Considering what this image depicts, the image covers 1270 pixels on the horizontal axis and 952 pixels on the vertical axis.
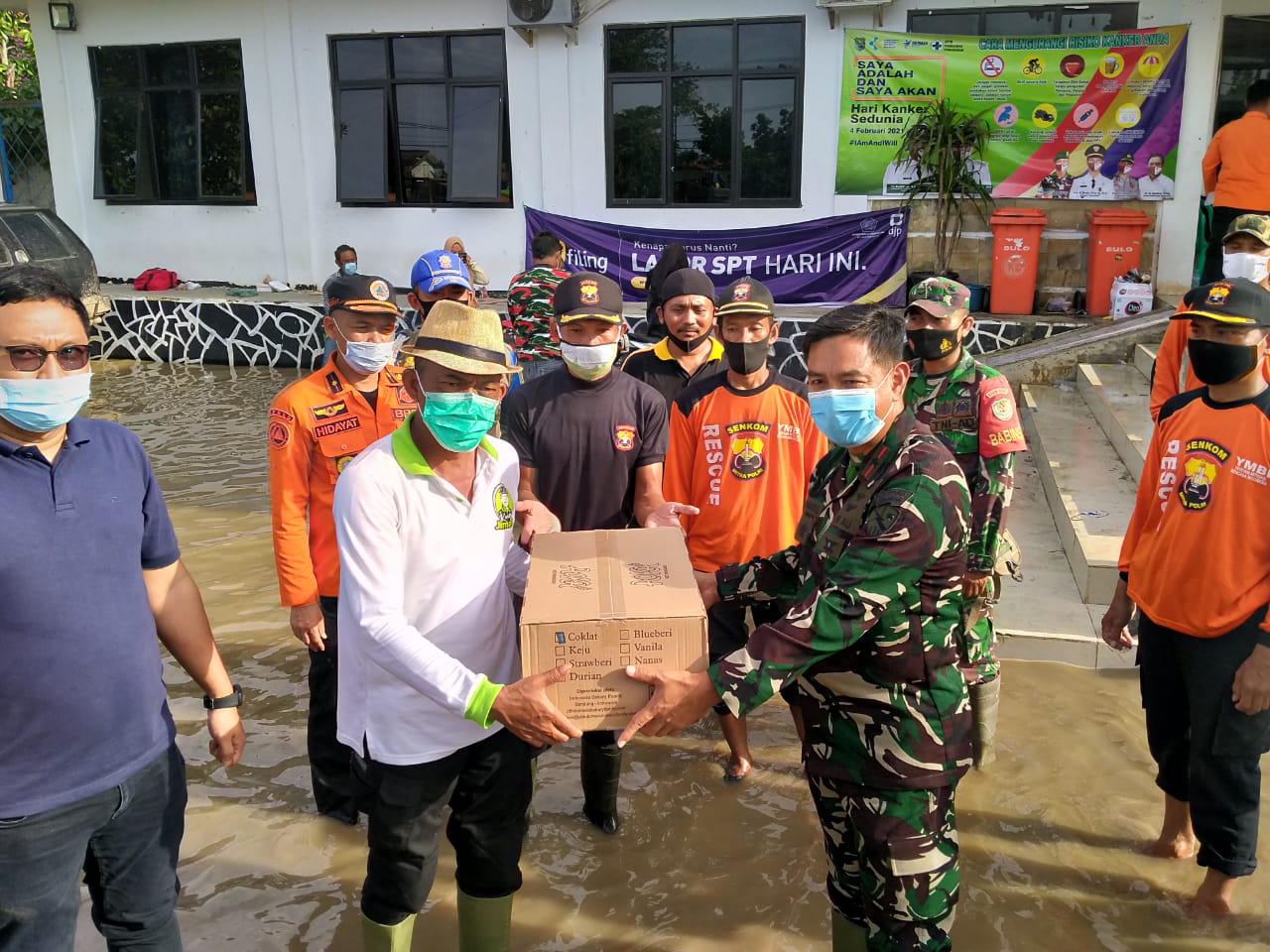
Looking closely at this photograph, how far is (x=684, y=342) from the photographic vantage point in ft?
14.8

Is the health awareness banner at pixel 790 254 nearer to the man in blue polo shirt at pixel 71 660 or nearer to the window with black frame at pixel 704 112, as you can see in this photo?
the window with black frame at pixel 704 112

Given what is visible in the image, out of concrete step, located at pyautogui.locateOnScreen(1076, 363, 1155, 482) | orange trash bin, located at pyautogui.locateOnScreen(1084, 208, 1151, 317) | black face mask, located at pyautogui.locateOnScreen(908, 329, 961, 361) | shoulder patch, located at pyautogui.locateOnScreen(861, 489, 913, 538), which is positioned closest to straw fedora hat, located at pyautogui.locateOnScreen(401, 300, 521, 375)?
shoulder patch, located at pyautogui.locateOnScreen(861, 489, 913, 538)

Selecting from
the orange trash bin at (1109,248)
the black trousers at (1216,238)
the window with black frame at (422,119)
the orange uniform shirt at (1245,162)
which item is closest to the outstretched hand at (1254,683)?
the black trousers at (1216,238)

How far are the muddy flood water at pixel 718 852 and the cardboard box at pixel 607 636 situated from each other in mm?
1325

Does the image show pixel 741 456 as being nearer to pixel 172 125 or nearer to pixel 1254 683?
pixel 1254 683

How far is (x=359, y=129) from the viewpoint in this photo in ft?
43.7

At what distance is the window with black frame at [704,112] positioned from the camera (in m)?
11.7

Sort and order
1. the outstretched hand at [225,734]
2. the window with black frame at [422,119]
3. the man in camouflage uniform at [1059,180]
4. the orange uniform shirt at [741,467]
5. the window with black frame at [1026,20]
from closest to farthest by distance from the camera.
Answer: the outstretched hand at [225,734]
the orange uniform shirt at [741,467]
the window with black frame at [1026,20]
the man in camouflage uniform at [1059,180]
the window with black frame at [422,119]

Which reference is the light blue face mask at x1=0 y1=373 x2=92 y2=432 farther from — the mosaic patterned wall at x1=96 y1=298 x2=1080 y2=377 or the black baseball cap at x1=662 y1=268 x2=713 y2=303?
the mosaic patterned wall at x1=96 y1=298 x2=1080 y2=377

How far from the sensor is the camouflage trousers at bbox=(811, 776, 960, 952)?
243 cm

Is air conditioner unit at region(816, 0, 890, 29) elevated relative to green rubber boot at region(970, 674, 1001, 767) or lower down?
elevated

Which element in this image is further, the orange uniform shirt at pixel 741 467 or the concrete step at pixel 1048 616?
the concrete step at pixel 1048 616

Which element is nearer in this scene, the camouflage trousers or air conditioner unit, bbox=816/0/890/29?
the camouflage trousers

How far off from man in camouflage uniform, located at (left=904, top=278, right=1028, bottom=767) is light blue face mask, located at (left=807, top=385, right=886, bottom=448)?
4.65ft
